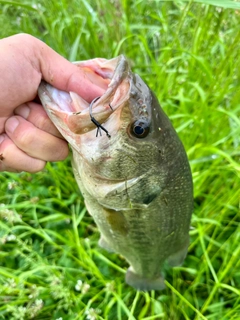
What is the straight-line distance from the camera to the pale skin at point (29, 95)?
48.7 inches

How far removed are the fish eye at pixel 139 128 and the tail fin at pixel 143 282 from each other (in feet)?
3.45

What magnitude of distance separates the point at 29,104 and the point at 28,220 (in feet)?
3.26

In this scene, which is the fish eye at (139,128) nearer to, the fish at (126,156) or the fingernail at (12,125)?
the fish at (126,156)

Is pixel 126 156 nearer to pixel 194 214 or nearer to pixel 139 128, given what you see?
pixel 139 128

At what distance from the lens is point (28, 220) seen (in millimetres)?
2121

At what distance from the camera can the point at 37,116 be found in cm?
137

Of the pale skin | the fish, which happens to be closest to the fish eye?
the fish

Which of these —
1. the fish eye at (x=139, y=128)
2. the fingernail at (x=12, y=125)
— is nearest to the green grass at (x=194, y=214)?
the fingernail at (x=12, y=125)

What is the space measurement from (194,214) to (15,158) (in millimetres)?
1273

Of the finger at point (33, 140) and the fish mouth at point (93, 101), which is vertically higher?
the fish mouth at point (93, 101)

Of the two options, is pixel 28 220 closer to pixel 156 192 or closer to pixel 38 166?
pixel 38 166

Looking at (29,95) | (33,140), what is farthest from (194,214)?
(29,95)

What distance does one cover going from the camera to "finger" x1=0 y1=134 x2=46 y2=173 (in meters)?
1.44

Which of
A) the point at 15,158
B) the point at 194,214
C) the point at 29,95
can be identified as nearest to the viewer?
the point at 29,95
